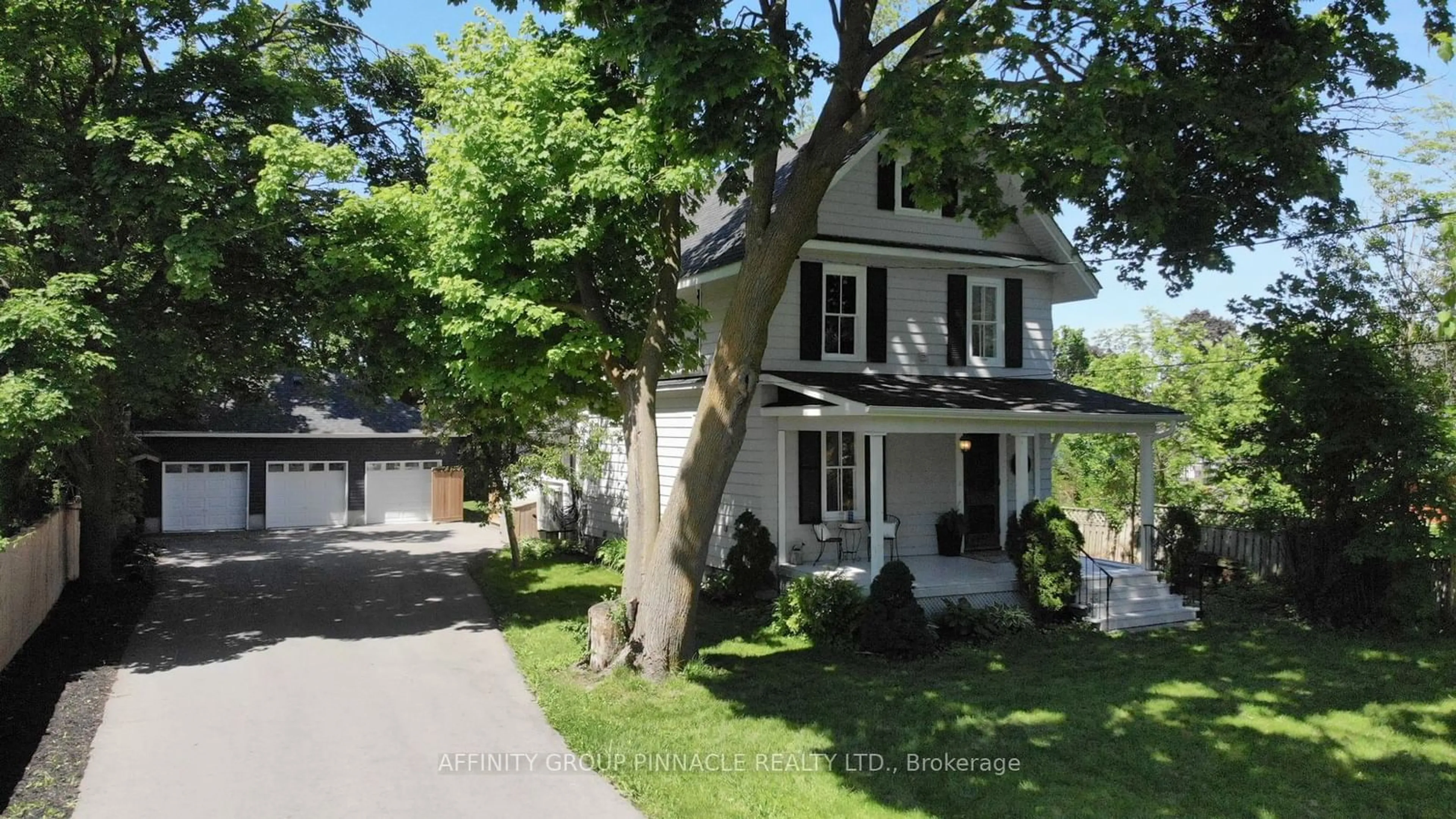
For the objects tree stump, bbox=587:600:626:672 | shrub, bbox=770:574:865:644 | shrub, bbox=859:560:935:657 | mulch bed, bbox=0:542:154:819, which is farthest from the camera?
shrub, bbox=770:574:865:644

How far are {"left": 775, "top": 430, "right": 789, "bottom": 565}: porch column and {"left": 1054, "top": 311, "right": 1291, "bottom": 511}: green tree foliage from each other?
641 cm

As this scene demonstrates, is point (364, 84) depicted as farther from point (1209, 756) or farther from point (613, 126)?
point (1209, 756)

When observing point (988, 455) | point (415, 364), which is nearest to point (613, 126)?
point (415, 364)

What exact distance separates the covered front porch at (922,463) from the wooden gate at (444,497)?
17.1 m

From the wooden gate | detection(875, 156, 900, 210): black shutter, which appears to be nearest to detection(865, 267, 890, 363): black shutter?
detection(875, 156, 900, 210): black shutter

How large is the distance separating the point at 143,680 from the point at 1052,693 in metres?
10.0

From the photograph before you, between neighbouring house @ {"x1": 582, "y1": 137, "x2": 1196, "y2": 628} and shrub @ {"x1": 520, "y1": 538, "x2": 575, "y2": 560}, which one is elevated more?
neighbouring house @ {"x1": 582, "y1": 137, "x2": 1196, "y2": 628}

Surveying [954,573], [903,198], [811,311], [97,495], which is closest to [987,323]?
[903,198]

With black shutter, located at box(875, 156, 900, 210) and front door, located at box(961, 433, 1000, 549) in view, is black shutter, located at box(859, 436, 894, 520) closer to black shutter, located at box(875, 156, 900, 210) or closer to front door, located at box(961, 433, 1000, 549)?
front door, located at box(961, 433, 1000, 549)

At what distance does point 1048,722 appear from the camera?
Result: 877cm

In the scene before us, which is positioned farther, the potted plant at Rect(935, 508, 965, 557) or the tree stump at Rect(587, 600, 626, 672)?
the potted plant at Rect(935, 508, 965, 557)

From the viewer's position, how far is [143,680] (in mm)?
10258

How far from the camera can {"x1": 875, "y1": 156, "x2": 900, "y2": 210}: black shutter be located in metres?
15.3

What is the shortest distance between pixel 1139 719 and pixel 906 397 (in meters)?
5.52
